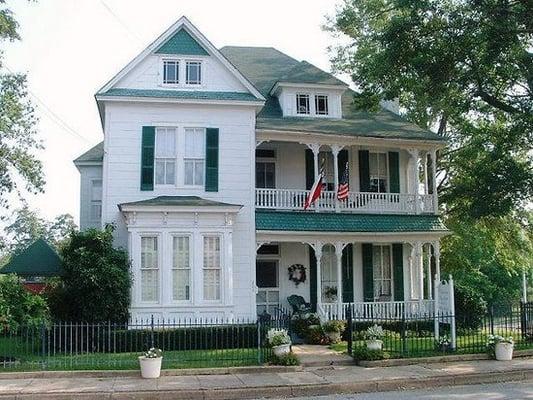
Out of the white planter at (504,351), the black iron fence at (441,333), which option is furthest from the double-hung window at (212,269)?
the white planter at (504,351)

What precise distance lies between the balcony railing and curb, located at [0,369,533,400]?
9.80m

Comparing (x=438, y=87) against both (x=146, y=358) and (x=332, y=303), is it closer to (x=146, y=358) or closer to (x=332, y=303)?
(x=332, y=303)

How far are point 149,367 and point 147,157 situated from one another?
8.79m

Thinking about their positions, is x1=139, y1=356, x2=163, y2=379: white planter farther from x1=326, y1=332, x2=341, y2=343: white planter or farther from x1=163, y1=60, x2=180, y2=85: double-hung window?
x1=163, y1=60, x2=180, y2=85: double-hung window

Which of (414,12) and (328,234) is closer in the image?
(414,12)

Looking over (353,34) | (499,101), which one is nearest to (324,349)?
(499,101)

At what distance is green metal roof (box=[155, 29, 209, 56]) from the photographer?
2192 centimetres

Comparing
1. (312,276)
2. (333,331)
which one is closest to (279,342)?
(333,331)

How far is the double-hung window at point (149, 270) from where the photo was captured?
20.2m

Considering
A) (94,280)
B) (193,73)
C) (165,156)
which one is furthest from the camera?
(193,73)

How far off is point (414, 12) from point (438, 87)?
2.37m

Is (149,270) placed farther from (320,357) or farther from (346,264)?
(346,264)

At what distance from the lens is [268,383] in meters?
13.7

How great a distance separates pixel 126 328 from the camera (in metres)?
19.1
